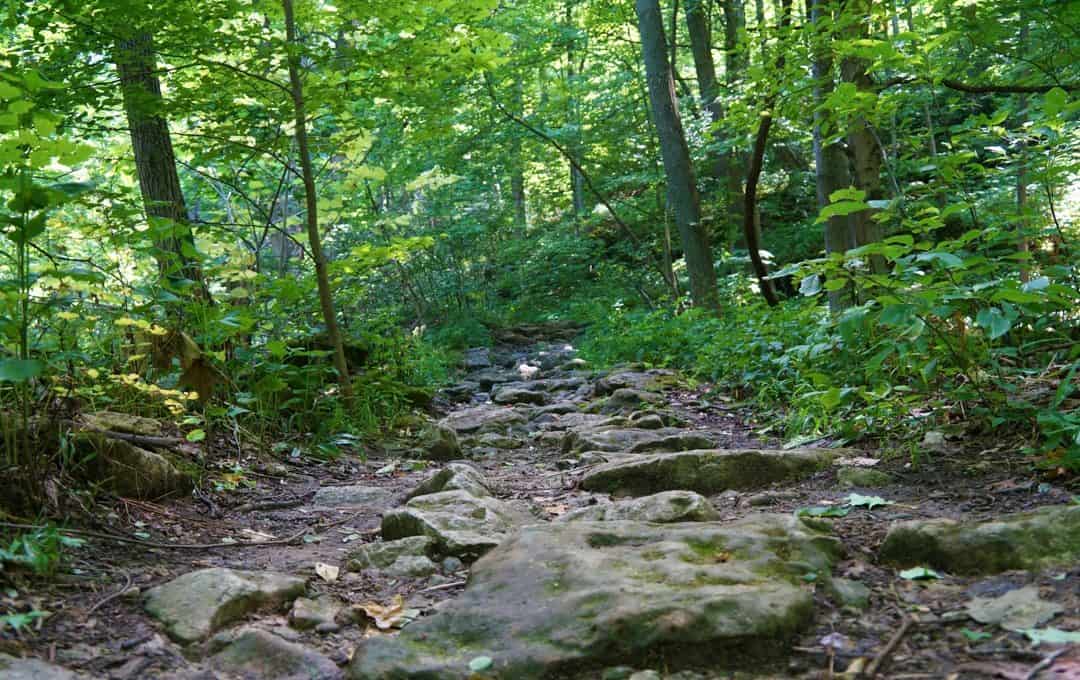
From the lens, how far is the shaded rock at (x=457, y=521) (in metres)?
2.87

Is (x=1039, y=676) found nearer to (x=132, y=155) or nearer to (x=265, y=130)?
(x=265, y=130)

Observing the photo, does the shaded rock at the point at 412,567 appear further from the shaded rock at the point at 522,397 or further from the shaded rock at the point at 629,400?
the shaded rock at the point at 522,397

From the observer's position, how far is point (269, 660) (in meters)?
1.96

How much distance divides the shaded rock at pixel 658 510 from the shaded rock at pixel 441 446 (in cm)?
215

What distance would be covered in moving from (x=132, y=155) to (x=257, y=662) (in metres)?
5.74

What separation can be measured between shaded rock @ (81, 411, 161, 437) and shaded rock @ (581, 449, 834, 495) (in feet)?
7.00

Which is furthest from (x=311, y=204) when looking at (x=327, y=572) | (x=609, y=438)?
(x=327, y=572)

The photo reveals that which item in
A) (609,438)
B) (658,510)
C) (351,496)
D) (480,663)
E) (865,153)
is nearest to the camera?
(480,663)

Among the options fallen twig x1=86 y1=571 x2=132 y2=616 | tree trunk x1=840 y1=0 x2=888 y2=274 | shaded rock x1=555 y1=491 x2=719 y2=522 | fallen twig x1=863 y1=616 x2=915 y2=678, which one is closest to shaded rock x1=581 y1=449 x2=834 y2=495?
shaded rock x1=555 y1=491 x2=719 y2=522

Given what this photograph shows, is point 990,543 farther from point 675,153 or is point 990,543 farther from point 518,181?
point 518,181

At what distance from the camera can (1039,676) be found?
150 centimetres

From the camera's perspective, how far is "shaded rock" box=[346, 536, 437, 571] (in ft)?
9.27

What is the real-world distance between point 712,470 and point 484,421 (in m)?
3.09

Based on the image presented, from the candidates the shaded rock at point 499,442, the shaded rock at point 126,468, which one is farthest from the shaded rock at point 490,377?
the shaded rock at point 126,468
